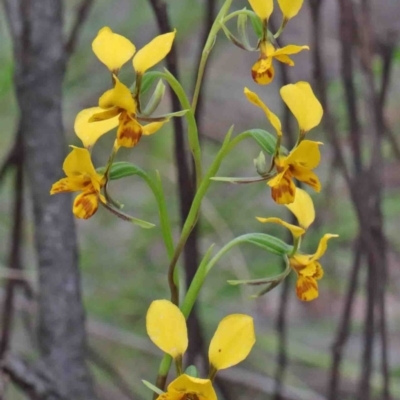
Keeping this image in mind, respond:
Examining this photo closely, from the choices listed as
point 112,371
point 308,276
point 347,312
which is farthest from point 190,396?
point 112,371

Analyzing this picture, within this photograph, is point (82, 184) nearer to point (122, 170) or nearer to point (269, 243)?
point (122, 170)

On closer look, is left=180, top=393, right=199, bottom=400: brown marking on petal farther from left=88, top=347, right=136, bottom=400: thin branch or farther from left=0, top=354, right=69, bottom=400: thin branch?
left=88, top=347, right=136, bottom=400: thin branch

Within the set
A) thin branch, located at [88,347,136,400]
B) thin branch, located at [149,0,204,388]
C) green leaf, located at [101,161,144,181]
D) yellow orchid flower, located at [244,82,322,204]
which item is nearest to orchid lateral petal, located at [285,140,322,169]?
yellow orchid flower, located at [244,82,322,204]

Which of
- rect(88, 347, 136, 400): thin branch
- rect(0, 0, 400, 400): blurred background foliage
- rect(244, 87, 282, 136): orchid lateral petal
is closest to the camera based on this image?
rect(244, 87, 282, 136): orchid lateral petal

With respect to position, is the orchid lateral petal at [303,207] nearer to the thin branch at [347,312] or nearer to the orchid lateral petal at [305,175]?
the orchid lateral petal at [305,175]

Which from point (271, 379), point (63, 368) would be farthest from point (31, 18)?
point (271, 379)
